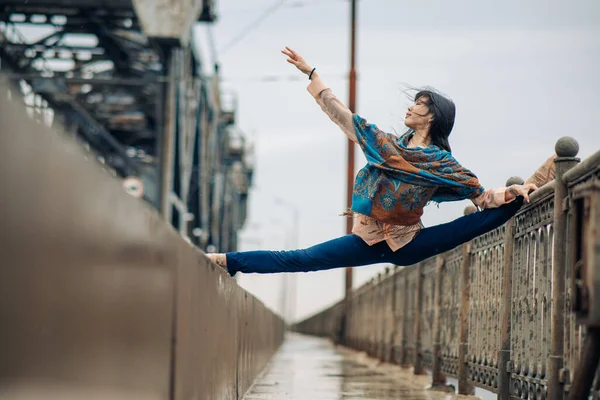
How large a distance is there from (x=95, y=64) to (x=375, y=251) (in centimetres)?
2304

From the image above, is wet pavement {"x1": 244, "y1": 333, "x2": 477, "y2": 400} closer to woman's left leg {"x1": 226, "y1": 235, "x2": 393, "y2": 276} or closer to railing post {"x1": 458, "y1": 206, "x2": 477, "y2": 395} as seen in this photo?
railing post {"x1": 458, "y1": 206, "x2": 477, "y2": 395}

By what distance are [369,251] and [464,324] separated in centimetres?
299

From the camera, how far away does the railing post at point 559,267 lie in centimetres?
572

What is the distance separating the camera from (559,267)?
5.88m

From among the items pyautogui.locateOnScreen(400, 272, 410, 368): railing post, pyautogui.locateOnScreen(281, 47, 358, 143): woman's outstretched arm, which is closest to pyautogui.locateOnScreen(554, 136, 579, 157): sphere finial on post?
pyautogui.locateOnScreen(281, 47, 358, 143): woman's outstretched arm

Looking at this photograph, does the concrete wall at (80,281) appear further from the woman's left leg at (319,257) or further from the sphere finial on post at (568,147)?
the sphere finial on post at (568,147)

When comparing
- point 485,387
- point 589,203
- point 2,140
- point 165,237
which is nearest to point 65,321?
point 2,140

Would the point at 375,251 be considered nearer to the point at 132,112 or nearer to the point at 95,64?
the point at 95,64

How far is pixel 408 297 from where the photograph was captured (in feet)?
50.8

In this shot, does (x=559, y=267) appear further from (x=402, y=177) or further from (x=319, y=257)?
(x=319, y=257)

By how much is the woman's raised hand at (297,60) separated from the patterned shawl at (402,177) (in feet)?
1.41

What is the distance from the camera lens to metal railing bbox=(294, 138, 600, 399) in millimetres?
5789

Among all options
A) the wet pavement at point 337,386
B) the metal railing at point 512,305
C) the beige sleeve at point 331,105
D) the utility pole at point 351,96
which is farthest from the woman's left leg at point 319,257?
the utility pole at point 351,96

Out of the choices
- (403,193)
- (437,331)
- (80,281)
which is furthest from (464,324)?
(80,281)
